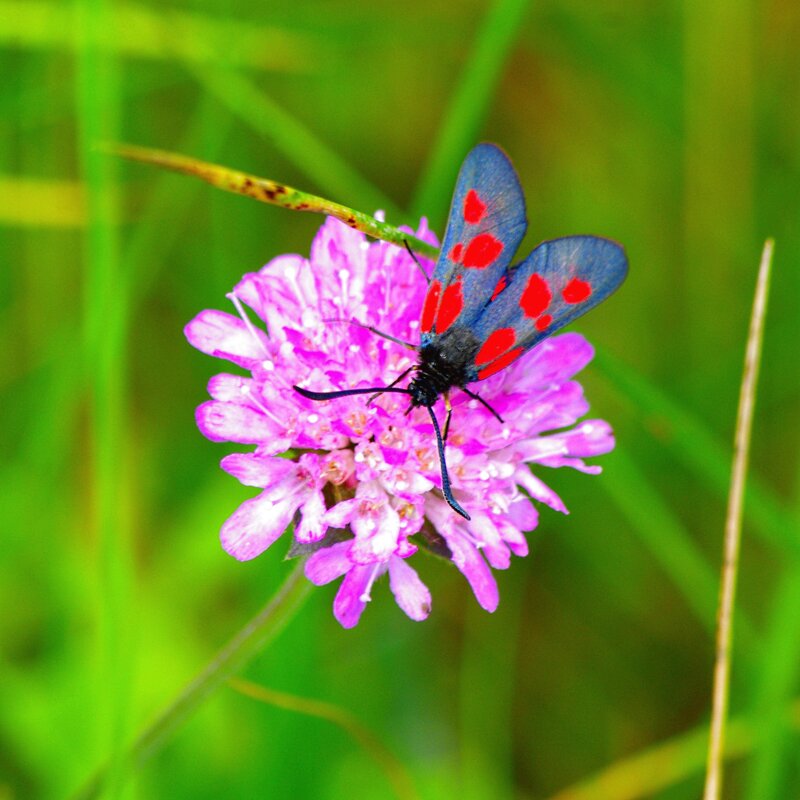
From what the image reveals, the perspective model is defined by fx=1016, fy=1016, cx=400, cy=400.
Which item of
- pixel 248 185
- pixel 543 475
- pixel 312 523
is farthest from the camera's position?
pixel 543 475

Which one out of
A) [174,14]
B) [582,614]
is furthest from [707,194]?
[174,14]

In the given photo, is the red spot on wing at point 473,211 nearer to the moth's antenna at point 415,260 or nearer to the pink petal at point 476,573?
the moth's antenna at point 415,260

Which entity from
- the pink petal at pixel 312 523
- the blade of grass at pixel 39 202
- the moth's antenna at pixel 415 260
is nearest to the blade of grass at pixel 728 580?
the moth's antenna at pixel 415 260

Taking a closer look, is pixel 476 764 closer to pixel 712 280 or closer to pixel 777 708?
pixel 777 708

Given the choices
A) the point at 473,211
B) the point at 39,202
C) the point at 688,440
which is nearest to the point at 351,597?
the point at 473,211

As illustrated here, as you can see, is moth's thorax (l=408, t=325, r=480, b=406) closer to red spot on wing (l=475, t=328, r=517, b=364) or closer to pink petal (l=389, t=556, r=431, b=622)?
red spot on wing (l=475, t=328, r=517, b=364)

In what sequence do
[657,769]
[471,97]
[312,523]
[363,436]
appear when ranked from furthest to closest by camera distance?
1. [657,769]
2. [471,97]
3. [363,436]
4. [312,523]

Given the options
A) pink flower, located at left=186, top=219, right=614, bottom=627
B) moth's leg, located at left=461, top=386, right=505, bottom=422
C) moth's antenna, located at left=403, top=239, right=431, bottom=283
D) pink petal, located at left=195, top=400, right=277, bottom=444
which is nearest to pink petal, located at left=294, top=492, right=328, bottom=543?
pink flower, located at left=186, top=219, right=614, bottom=627

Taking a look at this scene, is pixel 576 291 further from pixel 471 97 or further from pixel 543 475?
pixel 543 475
